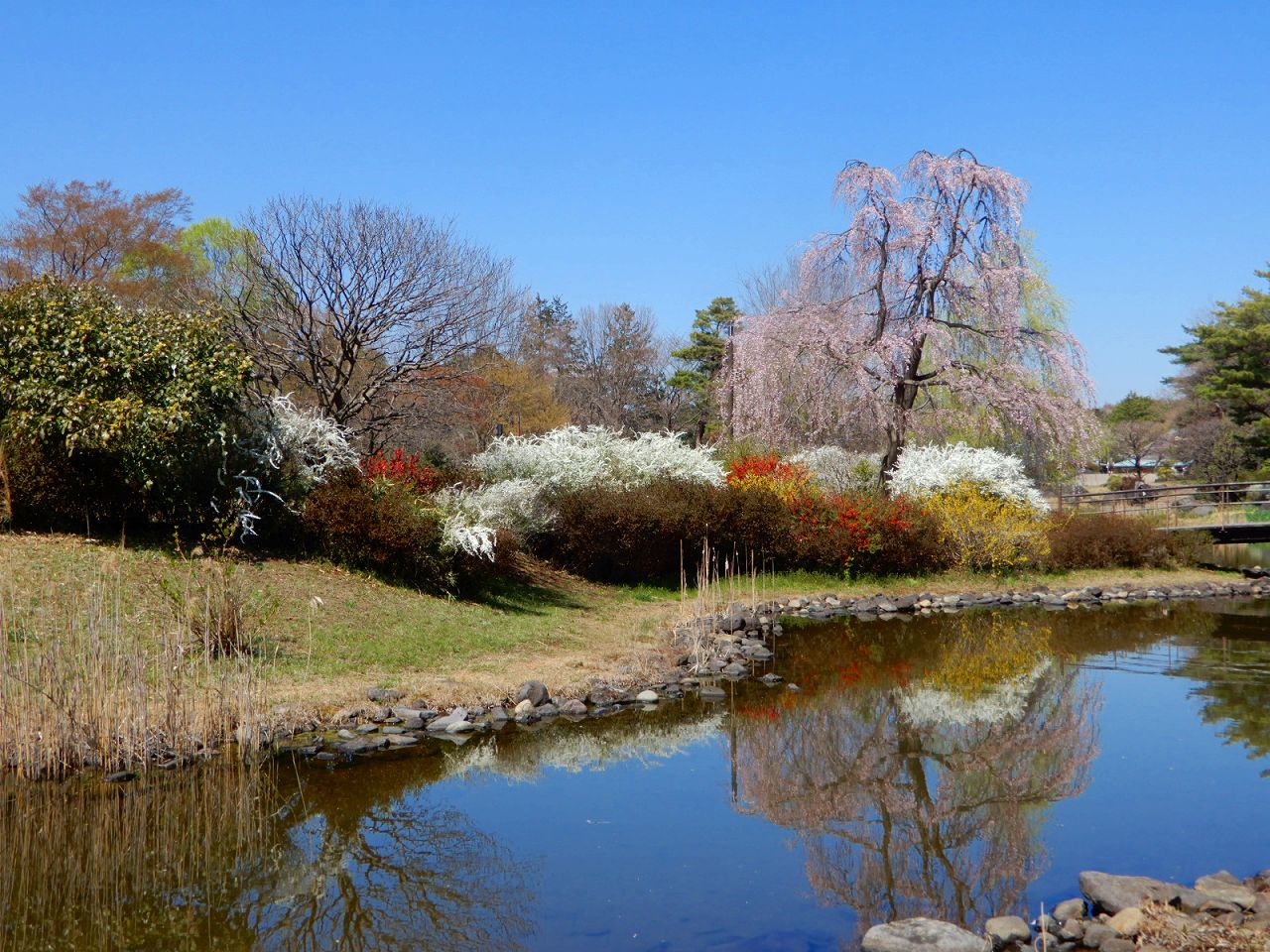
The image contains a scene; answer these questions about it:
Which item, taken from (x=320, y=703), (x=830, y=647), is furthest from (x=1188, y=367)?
(x=320, y=703)

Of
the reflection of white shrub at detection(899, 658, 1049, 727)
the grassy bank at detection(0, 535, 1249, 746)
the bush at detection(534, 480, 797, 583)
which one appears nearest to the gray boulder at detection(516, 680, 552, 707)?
the grassy bank at detection(0, 535, 1249, 746)

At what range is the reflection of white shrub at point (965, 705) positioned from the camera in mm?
11562

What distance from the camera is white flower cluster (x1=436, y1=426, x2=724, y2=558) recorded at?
18.2 metres

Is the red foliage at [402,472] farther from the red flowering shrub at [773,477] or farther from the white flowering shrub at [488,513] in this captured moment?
the red flowering shrub at [773,477]

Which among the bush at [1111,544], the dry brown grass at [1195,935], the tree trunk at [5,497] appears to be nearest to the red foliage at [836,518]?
the bush at [1111,544]

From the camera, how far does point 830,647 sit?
1595 centimetres

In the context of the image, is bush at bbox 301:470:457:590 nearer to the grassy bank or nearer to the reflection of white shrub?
the grassy bank

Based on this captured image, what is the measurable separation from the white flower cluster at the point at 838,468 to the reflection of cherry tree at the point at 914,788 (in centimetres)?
1136

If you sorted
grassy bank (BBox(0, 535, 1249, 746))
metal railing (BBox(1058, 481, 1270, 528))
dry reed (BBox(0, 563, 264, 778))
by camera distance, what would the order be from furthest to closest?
metal railing (BBox(1058, 481, 1270, 528))
grassy bank (BBox(0, 535, 1249, 746))
dry reed (BBox(0, 563, 264, 778))

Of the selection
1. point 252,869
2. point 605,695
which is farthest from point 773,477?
point 252,869

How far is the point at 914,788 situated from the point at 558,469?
11.3 meters

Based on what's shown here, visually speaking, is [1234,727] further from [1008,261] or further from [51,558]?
[1008,261]

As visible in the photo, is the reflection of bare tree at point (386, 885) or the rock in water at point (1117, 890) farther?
the rock in water at point (1117, 890)

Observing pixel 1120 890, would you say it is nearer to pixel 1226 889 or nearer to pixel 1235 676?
pixel 1226 889
